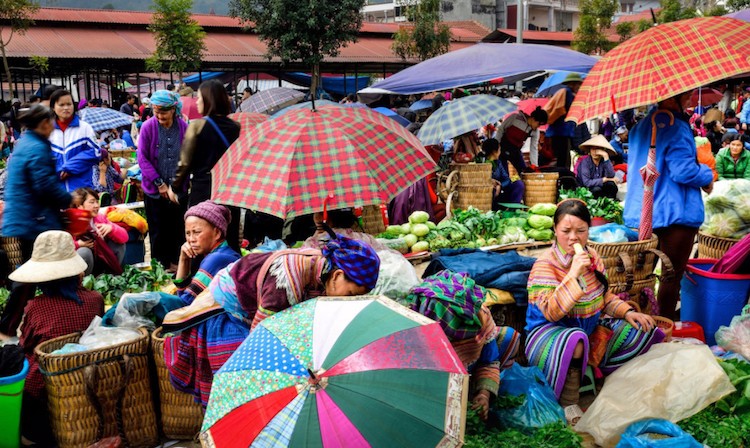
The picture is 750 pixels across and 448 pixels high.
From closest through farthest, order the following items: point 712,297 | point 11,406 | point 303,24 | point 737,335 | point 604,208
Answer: point 11,406 → point 737,335 → point 712,297 → point 604,208 → point 303,24

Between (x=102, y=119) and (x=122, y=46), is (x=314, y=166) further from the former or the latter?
(x=122, y=46)

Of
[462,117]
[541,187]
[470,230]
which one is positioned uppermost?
[462,117]

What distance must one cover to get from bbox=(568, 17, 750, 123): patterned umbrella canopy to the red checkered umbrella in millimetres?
1212

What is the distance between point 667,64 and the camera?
418 cm

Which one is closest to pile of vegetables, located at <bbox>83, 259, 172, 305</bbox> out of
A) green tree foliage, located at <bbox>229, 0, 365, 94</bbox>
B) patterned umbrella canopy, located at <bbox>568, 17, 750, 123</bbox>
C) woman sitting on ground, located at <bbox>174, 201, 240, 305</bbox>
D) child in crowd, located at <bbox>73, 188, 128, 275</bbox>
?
child in crowd, located at <bbox>73, 188, 128, 275</bbox>

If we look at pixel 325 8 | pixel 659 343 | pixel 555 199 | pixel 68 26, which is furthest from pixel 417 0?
pixel 659 343

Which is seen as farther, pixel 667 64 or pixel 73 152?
pixel 73 152

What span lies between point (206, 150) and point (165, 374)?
2189mm

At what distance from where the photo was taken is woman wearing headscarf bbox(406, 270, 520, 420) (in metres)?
2.95

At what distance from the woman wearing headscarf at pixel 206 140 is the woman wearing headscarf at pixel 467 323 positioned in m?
2.70

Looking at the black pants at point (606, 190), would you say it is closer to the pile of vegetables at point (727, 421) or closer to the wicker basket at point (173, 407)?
the pile of vegetables at point (727, 421)

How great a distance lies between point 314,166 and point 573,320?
5.37ft

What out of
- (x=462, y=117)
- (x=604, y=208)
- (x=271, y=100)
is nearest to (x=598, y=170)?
(x=604, y=208)

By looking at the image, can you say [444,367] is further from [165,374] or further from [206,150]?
[206,150]
